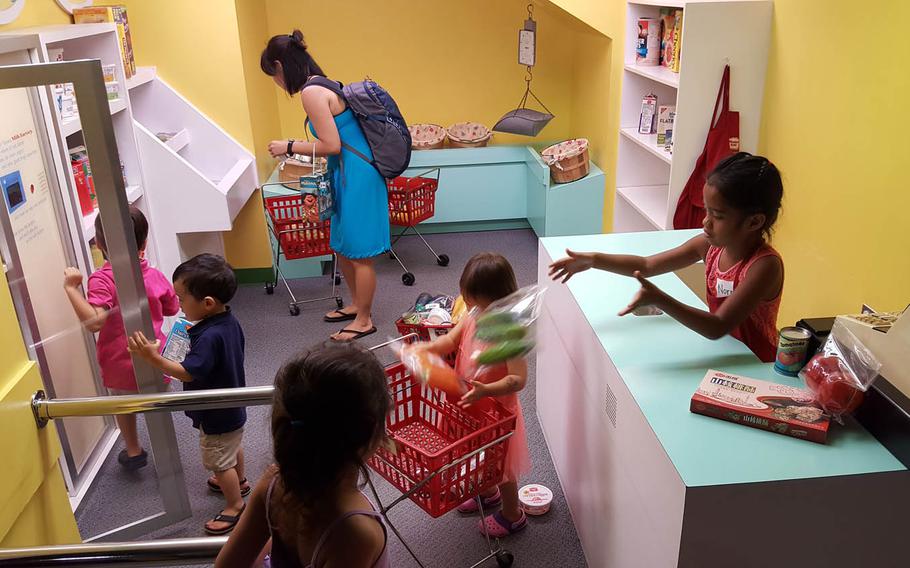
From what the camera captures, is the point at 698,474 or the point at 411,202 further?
the point at 411,202

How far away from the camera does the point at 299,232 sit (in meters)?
4.58

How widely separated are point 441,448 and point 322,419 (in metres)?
1.21

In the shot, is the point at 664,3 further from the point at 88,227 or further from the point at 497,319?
the point at 88,227

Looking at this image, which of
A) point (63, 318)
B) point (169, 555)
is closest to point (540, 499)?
point (169, 555)

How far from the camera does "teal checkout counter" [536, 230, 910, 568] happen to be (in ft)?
5.09

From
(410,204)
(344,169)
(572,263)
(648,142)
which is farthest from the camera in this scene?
(410,204)

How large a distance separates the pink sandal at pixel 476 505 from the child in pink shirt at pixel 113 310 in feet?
4.55

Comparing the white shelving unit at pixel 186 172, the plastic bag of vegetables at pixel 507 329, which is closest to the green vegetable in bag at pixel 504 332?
the plastic bag of vegetables at pixel 507 329

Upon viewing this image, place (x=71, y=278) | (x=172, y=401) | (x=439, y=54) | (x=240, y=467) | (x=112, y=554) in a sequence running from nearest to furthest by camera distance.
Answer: (x=112, y=554) → (x=172, y=401) → (x=71, y=278) → (x=240, y=467) → (x=439, y=54)

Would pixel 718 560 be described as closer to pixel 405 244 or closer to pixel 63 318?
pixel 63 318

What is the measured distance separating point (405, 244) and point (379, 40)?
1.75 metres

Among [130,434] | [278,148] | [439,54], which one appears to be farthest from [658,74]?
[130,434]

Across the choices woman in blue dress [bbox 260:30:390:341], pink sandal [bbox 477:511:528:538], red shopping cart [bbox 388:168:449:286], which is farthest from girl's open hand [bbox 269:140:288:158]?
pink sandal [bbox 477:511:528:538]

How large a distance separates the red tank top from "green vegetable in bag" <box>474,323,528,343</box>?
23.7 inches
